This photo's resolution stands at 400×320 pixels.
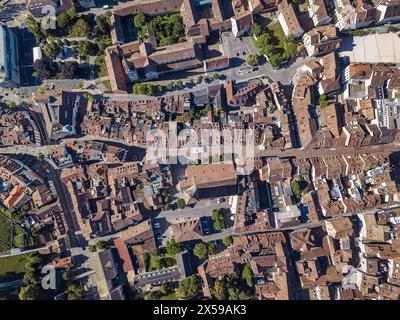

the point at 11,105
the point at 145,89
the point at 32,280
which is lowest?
the point at 32,280

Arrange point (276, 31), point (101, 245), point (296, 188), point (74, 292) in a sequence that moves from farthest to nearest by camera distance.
Answer: point (276, 31)
point (296, 188)
point (101, 245)
point (74, 292)

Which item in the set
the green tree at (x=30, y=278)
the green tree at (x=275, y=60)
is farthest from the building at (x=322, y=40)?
the green tree at (x=30, y=278)

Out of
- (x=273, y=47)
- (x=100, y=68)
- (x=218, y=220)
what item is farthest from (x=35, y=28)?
(x=218, y=220)

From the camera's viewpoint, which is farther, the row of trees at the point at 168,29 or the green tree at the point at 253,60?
the row of trees at the point at 168,29

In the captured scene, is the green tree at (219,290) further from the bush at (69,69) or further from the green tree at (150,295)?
the bush at (69,69)

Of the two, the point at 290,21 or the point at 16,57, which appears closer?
the point at 290,21

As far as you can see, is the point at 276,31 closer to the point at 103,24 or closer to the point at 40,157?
the point at 103,24
